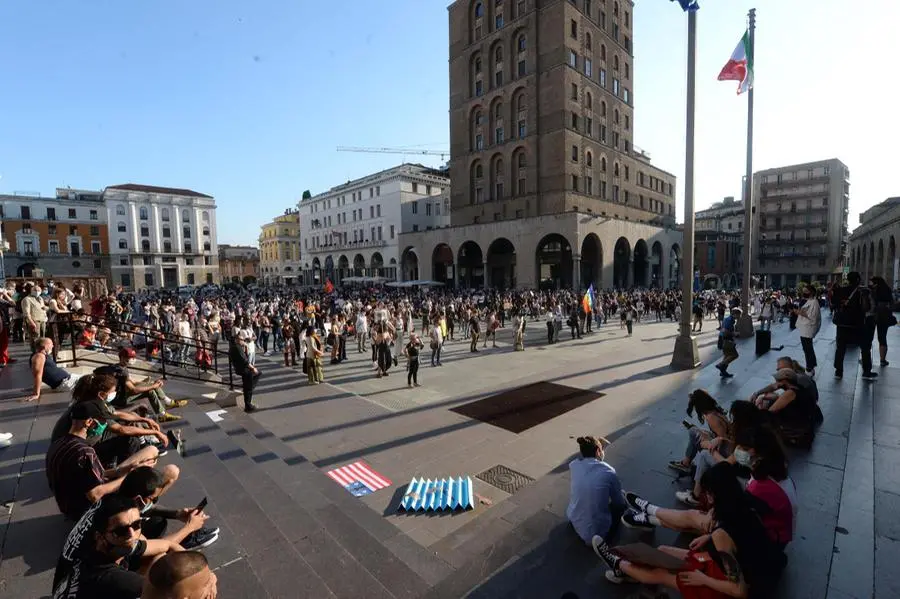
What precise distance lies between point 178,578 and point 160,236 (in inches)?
3397

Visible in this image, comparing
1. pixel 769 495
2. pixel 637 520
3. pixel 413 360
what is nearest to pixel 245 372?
pixel 413 360

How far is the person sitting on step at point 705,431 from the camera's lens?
478 cm

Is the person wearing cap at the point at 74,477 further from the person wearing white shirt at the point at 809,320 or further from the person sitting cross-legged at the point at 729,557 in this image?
the person wearing white shirt at the point at 809,320

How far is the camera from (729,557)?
293 cm

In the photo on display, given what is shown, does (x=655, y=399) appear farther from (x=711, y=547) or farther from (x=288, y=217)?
(x=288, y=217)

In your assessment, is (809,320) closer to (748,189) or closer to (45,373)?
(748,189)

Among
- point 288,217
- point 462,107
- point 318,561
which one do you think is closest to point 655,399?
point 318,561

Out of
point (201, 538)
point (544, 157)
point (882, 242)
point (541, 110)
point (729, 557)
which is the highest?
point (541, 110)

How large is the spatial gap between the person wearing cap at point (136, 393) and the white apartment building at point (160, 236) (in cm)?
7820

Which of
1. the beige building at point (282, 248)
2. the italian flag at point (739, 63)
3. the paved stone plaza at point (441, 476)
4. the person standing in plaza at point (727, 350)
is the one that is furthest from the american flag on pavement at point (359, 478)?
the beige building at point (282, 248)

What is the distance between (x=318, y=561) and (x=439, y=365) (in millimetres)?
10145

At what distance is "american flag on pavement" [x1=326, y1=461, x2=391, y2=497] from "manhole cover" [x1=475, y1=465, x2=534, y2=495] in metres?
1.47

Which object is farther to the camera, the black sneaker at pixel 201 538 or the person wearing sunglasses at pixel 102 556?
the black sneaker at pixel 201 538

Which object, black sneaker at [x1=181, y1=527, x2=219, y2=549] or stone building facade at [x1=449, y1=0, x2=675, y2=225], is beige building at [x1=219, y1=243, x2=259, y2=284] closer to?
stone building facade at [x1=449, y1=0, x2=675, y2=225]
